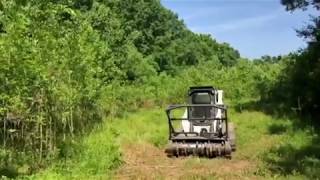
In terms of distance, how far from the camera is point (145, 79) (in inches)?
1586

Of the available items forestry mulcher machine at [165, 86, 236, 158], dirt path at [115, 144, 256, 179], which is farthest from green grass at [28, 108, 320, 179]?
forestry mulcher machine at [165, 86, 236, 158]

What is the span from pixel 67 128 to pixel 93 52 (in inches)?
115

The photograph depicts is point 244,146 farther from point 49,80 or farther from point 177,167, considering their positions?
point 49,80

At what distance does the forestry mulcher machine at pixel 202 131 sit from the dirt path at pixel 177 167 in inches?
15.1

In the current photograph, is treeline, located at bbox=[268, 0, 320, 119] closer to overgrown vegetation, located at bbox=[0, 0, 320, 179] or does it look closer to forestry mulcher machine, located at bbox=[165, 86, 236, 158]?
overgrown vegetation, located at bbox=[0, 0, 320, 179]

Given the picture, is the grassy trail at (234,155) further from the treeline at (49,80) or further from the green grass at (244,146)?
the treeline at (49,80)

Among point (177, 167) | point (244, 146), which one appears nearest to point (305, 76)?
point (244, 146)

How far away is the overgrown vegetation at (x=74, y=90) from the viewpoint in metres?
13.0

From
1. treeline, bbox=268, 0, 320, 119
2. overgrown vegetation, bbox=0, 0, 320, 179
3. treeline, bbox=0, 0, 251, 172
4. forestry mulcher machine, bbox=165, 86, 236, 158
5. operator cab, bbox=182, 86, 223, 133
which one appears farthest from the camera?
treeline, bbox=268, 0, 320, 119

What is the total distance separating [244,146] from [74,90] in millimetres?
5704

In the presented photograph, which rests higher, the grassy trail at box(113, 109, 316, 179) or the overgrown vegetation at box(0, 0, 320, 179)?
the overgrown vegetation at box(0, 0, 320, 179)

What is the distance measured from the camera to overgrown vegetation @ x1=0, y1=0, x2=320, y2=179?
12977 mm

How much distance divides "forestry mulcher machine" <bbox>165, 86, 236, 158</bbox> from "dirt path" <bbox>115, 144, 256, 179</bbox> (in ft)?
1.26

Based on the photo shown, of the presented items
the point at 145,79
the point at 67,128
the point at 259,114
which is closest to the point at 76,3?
the point at 145,79
